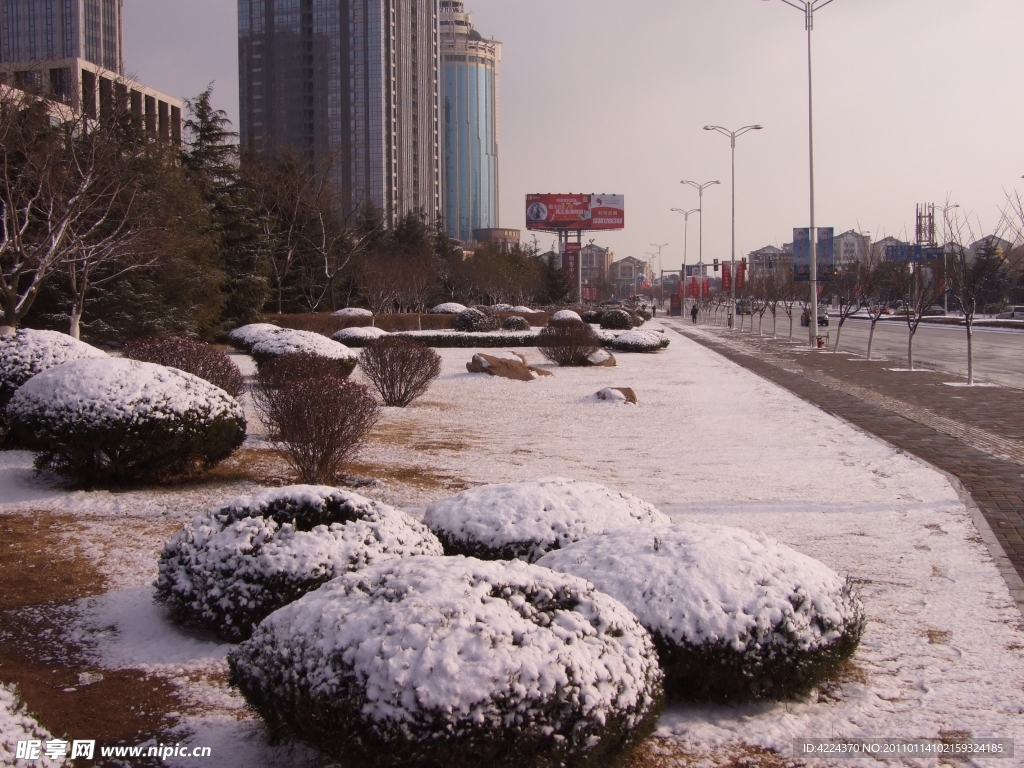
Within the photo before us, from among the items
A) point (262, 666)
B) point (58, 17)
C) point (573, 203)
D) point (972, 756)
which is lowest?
point (972, 756)

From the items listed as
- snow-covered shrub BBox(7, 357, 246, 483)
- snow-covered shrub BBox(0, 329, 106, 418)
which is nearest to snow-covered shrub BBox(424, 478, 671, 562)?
snow-covered shrub BBox(7, 357, 246, 483)

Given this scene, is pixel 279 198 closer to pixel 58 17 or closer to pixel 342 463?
pixel 342 463

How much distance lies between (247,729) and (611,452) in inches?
301

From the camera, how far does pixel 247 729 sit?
3938mm

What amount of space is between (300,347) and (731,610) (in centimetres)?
1317

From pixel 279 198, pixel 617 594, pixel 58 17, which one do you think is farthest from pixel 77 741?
pixel 58 17

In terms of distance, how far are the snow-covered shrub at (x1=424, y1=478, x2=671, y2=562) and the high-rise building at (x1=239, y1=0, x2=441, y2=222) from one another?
130 metres

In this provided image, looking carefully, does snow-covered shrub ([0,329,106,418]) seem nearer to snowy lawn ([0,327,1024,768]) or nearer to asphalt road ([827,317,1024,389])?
snowy lawn ([0,327,1024,768])

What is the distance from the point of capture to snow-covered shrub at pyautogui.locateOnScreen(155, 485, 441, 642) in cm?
488

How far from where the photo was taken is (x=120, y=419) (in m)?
7.93

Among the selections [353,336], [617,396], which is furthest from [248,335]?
[617,396]

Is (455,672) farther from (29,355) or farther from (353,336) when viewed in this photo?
(353,336)

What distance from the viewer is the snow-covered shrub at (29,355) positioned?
10.1m

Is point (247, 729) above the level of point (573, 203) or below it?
below
